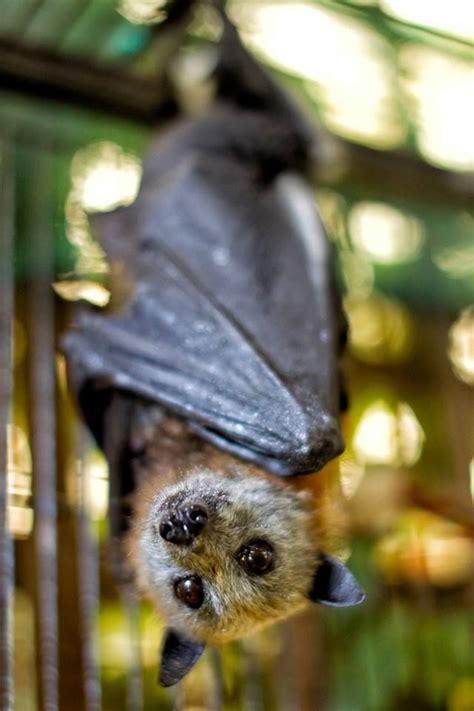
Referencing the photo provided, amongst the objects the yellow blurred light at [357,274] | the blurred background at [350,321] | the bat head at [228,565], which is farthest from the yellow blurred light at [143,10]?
the bat head at [228,565]

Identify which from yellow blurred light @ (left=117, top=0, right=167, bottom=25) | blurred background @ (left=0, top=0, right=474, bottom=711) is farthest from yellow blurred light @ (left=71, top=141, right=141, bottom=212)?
yellow blurred light @ (left=117, top=0, right=167, bottom=25)

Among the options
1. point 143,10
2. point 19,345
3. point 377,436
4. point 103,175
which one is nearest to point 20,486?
point 19,345

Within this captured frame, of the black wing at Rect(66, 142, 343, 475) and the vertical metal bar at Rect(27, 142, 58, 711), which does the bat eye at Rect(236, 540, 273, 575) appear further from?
the vertical metal bar at Rect(27, 142, 58, 711)

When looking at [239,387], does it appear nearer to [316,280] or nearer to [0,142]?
[316,280]

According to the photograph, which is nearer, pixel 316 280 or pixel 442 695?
pixel 316 280

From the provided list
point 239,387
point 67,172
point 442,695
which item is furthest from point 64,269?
point 442,695

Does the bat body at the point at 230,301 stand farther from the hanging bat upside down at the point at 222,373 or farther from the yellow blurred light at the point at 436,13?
Result: the yellow blurred light at the point at 436,13

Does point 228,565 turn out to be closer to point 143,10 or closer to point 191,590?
point 191,590
